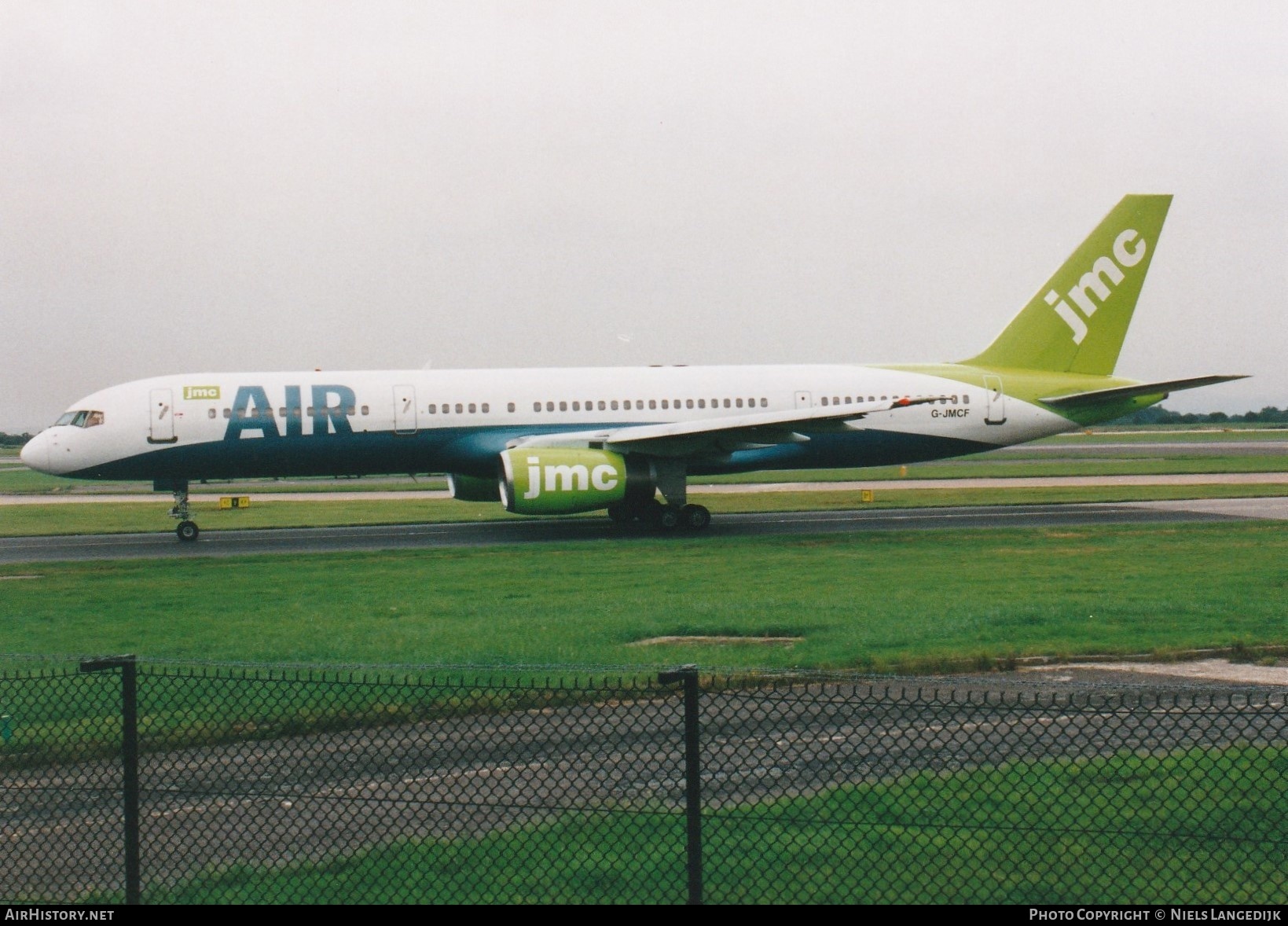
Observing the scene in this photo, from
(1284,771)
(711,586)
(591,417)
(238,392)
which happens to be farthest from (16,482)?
(1284,771)

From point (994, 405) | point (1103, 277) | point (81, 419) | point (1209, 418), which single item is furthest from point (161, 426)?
point (1209, 418)

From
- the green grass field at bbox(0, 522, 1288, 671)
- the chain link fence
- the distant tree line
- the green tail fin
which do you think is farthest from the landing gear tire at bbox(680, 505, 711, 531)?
the distant tree line

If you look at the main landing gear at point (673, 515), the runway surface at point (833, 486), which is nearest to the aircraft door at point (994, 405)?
the main landing gear at point (673, 515)

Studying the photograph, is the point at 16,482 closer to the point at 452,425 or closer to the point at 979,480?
the point at 452,425

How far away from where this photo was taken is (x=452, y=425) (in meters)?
28.2

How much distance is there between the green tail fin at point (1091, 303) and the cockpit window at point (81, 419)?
21.7m

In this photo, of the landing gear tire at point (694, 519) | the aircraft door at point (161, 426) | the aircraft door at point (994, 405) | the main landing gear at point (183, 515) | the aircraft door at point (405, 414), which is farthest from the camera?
the aircraft door at point (994, 405)

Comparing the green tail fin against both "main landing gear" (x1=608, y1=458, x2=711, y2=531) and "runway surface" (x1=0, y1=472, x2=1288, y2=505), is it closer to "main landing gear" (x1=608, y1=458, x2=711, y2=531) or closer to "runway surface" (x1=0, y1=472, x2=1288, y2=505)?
"main landing gear" (x1=608, y1=458, x2=711, y2=531)

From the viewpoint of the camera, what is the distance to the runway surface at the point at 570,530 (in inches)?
1026

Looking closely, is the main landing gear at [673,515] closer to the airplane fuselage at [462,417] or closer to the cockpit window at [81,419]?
the airplane fuselage at [462,417]

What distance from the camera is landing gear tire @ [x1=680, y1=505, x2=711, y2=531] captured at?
2828 centimetres

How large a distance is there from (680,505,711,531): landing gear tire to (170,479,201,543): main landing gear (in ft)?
37.6

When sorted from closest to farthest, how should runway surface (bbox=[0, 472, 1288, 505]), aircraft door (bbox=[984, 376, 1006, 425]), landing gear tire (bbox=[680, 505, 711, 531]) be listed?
landing gear tire (bbox=[680, 505, 711, 531]), aircraft door (bbox=[984, 376, 1006, 425]), runway surface (bbox=[0, 472, 1288, 505])

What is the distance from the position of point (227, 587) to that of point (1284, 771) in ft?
51.0
